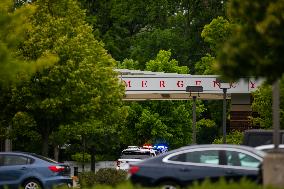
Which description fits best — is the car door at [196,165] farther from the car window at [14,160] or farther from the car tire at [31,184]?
the car window at [14,160]

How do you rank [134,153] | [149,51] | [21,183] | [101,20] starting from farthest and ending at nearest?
[101,20]
[149,51]
[134,153]
[21,183]

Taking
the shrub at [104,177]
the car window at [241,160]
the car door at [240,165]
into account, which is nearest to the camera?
the car door at [240,165]

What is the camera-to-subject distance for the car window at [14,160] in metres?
25.1

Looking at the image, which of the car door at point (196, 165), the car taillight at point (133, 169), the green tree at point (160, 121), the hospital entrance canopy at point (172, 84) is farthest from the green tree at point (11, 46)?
the green tree at point (160, 121)

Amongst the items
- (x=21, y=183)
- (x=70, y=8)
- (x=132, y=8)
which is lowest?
(x=21, y=183)

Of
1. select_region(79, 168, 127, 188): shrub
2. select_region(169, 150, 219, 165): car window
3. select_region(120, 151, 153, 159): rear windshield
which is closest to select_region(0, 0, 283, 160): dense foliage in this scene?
select_region(120, 151, 153, 159): rear windshield

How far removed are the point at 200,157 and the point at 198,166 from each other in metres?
0.28

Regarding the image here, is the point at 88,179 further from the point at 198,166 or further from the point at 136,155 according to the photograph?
the point at 198,166

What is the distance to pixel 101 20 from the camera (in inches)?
3140

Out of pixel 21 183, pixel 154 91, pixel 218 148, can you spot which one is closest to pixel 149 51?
pixel 154 91

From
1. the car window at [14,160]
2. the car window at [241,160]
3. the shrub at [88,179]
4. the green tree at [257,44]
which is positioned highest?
the green tree at [257,44]

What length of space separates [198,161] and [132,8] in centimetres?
5972

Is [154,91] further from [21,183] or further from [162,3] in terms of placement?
[162,3]

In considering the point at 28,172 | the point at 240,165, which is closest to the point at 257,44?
the point at 240,165
